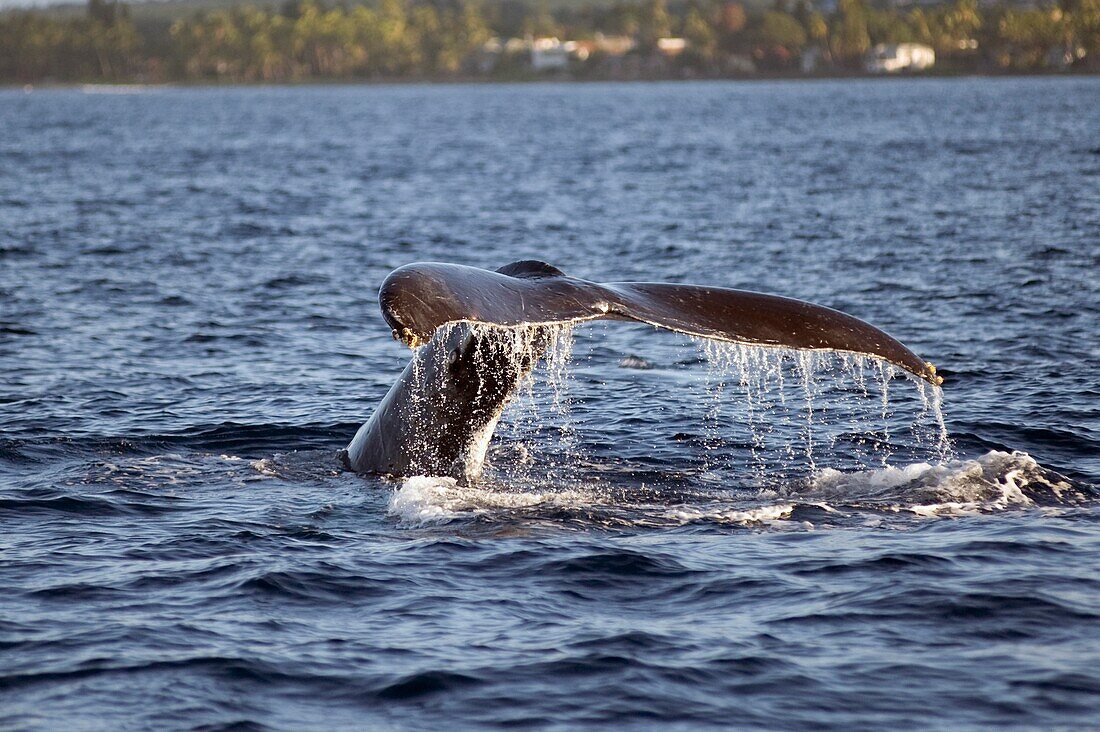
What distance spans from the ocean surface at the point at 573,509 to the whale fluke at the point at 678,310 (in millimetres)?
601

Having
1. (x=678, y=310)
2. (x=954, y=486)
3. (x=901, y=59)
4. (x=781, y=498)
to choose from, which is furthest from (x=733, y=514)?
(x=901, y=59)

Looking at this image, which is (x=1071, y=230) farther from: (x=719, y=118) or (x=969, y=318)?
(x=719, y=118)

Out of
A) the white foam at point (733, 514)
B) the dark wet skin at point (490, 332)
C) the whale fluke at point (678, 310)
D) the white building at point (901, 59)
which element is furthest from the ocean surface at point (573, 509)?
the white building at point (901, 59)

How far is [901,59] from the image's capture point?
175 m

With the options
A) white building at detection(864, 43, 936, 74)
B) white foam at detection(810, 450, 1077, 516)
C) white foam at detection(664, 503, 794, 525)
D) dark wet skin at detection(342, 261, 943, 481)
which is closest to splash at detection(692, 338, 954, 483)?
white foam at detection(810, 450, 1077, 516)

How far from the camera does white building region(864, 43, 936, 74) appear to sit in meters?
175

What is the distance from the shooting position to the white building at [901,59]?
575 feet

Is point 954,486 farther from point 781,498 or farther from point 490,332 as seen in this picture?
point 490,332

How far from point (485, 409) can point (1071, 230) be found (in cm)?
1830

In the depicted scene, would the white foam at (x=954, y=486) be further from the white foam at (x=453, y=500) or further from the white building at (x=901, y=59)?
the white building at (x=901, y=59)

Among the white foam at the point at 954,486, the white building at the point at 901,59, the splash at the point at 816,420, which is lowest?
the splash at the point at 816,420

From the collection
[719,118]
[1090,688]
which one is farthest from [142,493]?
[719,118]

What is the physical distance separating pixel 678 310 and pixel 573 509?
240 centimetres

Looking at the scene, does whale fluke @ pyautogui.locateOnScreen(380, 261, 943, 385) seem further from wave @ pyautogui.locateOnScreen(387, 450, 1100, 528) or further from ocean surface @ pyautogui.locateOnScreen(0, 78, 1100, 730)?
wave @ pyautogui.locateOnScreen(387, 450, 1100, 528)
